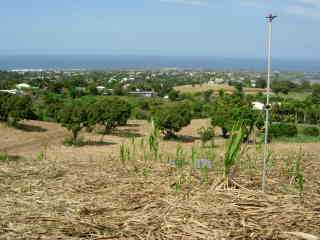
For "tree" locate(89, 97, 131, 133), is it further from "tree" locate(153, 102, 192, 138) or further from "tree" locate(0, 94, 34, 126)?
"tree" locate(0, 94, 34, 126)

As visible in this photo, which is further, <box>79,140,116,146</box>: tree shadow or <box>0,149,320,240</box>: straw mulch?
<box>79,140,116,146</box>: tree shadow

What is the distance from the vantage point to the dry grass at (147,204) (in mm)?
3020

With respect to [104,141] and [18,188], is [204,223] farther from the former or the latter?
[104,141]

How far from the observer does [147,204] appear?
3578 millimetres

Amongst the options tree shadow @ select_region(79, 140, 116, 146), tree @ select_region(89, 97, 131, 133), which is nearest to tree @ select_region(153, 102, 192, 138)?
tree @ select_region(89, 97, 131, 133)

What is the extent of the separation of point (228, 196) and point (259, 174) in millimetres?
1092

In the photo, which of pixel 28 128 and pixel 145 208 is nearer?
pixel 145 208

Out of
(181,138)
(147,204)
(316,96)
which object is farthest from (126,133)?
(316,96)

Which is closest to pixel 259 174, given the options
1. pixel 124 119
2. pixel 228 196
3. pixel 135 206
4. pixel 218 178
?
pixel 218 178

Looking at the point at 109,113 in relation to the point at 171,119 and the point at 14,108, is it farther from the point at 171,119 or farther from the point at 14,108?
the point at 14,108

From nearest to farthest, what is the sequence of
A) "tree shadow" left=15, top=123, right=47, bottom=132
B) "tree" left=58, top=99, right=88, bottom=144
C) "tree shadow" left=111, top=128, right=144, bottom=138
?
"tree" left=58, top=99, right=88, bottom=144
"tree shadow" left=15, top=123, right=47, bottom=132
"tree shadow" left=111, top=128, right=144, bottom=138

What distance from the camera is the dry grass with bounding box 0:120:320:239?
302 centimetres

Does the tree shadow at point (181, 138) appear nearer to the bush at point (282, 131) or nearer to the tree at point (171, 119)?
the tree at point (171, 119)

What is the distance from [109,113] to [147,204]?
2237 cm
